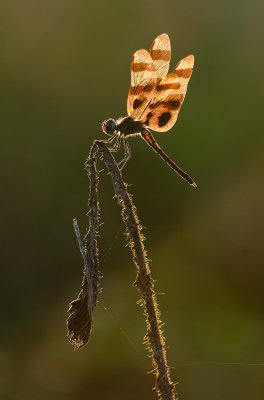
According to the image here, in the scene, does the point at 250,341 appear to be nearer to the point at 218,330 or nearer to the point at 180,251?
the point at 218,330

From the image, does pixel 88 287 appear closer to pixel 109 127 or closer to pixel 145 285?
pixel 145 285

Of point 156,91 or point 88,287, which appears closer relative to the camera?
point 88,287

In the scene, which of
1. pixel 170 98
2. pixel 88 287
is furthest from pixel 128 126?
pixel 88 287

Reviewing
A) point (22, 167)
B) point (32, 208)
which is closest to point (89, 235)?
point (32, 208)

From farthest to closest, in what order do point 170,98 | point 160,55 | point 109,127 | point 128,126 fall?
point 160,55, point 170,98, point 128,126, point 109,127

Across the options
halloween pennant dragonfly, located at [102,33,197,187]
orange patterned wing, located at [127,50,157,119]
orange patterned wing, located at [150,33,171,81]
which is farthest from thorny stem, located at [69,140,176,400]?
orange patterned wing, located at [150,33,171,81]

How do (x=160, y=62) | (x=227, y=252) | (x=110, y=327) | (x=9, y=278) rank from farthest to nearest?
(x=9, y=278)
(x=227, y=252)
(x=110, y=327)
(x=160, y=62)

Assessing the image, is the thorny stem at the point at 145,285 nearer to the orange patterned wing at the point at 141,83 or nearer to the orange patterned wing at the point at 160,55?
the orange patterned wing at the point at 141,83
